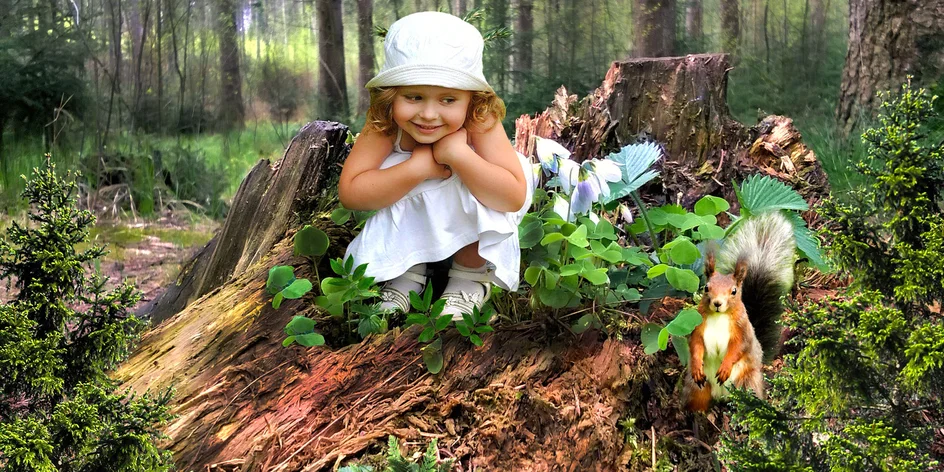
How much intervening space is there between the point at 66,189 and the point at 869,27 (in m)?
5.51

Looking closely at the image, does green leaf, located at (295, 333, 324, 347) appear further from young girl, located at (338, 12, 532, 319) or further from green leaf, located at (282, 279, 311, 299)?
young girl, located at (338, 12, 532, 319)

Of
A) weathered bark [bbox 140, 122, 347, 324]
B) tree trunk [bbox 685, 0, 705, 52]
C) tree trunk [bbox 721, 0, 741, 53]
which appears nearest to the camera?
weathered bark [bbox 140, 122, 347, 324]

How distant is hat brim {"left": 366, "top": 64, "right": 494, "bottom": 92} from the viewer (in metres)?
2.14

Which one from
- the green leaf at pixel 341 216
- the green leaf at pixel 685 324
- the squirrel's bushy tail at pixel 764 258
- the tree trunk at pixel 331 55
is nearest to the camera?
the green leaf at pixel 685 324

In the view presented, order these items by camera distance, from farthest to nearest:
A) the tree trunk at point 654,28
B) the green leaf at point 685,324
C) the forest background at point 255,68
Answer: the tree trunk at point 654,28 < the forest background at point 255,68 < the green leaf at point 685,324

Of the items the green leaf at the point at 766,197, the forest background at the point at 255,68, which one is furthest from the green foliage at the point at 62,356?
the forest background at the point at 255,68

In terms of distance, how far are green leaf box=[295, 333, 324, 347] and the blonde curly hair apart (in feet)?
2.13

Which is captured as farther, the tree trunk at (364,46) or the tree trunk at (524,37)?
the tree trunk at (364,46)

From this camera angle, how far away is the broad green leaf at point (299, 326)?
7.57ft

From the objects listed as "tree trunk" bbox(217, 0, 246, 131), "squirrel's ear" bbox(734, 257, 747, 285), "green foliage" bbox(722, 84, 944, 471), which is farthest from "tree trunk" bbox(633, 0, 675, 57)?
"green foliage" bbox(722, 84, 944, 471)

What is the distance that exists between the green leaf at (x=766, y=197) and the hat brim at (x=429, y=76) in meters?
1.00

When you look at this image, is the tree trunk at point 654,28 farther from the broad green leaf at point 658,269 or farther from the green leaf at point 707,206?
the broad green leaf at point 658,269

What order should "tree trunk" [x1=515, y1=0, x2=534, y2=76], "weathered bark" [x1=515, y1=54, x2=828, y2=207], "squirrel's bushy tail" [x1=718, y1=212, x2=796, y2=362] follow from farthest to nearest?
1. "tree trunk" [x1=515, y1=0, x2=534, y2=76]
2. "weathered bark" [x1=515, y1=54, x2=828, y2=207]
3. "squirrel's bushy tail" [x1=718, y1=212, x2=796, y2=362]

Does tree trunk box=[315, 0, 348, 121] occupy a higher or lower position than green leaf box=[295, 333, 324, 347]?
higher
